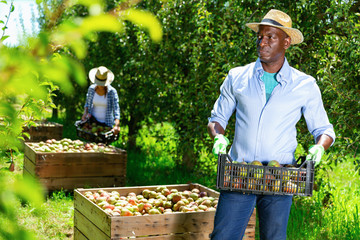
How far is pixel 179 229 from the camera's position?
11.8ft

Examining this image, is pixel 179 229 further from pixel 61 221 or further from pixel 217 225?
pixel 61 221

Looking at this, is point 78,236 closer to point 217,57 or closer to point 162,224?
point 162,224

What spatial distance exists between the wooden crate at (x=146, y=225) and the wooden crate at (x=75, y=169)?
7.00 ft

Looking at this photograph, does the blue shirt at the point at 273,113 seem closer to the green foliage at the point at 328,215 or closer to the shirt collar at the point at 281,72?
the shirt collar at the point at 281,72

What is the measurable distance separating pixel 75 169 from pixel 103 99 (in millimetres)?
1421

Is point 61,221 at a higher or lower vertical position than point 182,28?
lower

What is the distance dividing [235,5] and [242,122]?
3267 mm

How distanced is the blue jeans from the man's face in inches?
33.1

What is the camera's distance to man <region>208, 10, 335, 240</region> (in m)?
2.78

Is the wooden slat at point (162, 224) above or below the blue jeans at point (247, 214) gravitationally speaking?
below

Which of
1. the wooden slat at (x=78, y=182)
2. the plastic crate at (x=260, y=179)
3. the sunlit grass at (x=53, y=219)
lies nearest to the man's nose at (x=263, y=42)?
the plastic crate at (x=260, y=179)

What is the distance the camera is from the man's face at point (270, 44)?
9.23ft

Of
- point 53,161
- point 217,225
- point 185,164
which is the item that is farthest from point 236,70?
point 185,164

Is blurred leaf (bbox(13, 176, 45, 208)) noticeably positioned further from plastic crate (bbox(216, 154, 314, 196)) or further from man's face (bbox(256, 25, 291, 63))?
man's face (bbox(256, 25, 291, 63))
